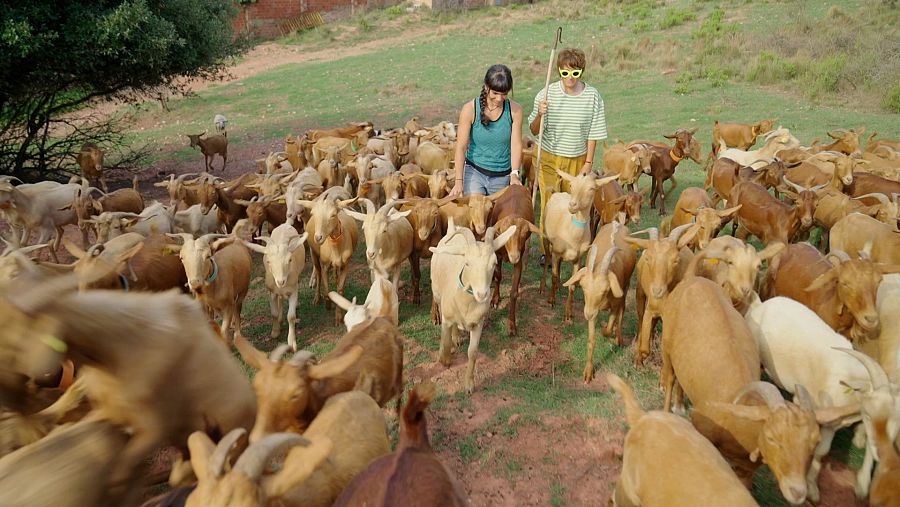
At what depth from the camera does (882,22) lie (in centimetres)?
2605

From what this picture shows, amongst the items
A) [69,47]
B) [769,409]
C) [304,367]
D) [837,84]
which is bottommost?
[837,84]

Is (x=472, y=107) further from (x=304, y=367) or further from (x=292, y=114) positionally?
(x=292, y=114)

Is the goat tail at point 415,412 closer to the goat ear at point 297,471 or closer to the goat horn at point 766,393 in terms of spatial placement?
the goat ear at point 297,471

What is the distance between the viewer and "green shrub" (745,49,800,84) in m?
22.8

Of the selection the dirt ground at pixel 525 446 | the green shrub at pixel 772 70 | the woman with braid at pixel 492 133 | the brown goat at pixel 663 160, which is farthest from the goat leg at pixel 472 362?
the green shrub at pixel 772 70

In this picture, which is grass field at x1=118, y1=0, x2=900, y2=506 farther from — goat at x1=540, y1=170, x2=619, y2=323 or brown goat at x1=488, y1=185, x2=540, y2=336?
goat at x1=540, y1=170, x2=619, y2=323

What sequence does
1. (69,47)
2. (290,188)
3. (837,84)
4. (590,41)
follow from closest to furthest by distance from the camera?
(290,188), (69,47), (837,84), (590,41)

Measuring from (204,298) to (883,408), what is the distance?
6.16 meters

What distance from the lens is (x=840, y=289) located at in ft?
18.9

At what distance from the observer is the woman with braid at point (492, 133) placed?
6.82m

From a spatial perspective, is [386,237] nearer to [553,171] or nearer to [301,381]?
[553,171]

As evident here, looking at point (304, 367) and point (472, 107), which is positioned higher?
point (472, 107)

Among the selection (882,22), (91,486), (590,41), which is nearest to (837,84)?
(882,22)

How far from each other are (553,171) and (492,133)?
1608 mm
